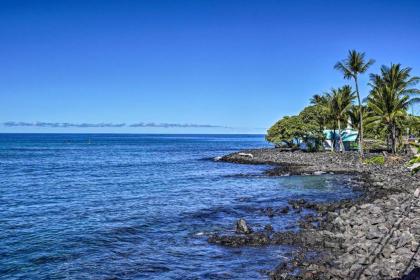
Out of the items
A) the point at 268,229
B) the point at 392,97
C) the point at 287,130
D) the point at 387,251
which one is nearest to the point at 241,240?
the point at 268,229

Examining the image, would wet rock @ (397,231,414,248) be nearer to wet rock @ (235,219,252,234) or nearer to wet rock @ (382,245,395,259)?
wet rock @ (382,245,395,259)

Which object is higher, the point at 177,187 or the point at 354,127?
the point at 354,127

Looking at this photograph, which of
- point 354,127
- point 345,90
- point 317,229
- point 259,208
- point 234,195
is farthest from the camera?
point 354,127

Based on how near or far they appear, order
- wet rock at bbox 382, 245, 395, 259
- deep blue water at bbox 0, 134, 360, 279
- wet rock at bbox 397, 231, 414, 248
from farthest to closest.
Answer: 1. deep blue water at bbox 0, 134, 360, 279
2. wet rock at bbox 397, 231, 414, 248
3. wet rock at bbox 382, 245, 395, 259

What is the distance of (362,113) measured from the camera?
211ft

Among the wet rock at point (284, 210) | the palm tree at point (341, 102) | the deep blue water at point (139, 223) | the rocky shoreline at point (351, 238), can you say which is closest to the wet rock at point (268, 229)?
the rocky shoreline at point (351, 238)

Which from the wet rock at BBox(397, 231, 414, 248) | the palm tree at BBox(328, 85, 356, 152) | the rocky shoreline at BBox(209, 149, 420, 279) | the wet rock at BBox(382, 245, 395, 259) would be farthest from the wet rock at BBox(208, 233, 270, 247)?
the palm tree at BBox(328, 85, 356, 152)

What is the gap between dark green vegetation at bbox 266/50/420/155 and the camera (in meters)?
51.2

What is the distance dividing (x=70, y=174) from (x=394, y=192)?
36.9 meters

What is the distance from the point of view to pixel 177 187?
38.7m

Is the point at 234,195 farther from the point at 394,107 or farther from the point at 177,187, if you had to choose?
the point at 394,107

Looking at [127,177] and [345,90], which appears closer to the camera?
[127,177]

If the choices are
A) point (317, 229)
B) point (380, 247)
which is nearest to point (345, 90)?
point (317, 229)

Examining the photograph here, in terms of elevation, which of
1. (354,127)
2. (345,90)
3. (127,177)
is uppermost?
(345,90)
